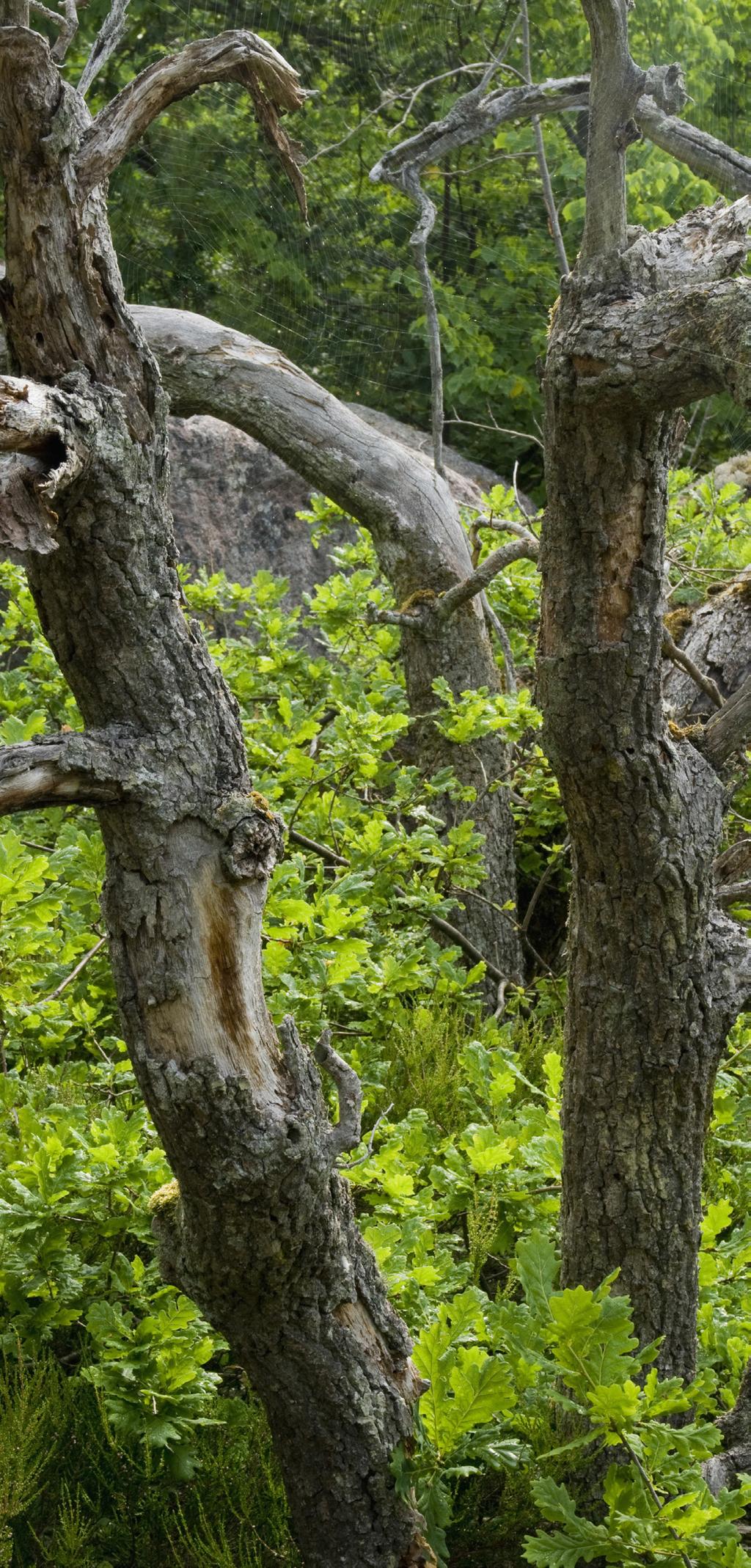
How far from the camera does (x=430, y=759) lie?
4.68 metres

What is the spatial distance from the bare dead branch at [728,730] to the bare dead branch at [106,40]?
1.38 metres

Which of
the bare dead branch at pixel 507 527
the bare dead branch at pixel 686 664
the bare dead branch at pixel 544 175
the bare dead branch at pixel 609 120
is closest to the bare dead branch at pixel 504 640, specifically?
the bare dead branch at pixel 507 527

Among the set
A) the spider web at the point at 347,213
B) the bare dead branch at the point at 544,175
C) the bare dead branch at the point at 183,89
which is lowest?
the bare dead branch at the point at 183,89

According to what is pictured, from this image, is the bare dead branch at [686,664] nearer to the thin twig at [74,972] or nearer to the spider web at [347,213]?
the thin twig at [74,972]

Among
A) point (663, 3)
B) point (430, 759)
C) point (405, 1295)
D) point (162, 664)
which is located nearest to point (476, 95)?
point (430, 759)

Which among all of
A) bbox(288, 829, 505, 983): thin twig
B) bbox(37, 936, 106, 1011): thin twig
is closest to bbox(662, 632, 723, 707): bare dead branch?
bbox(288, 829, 505, 983): thin twig

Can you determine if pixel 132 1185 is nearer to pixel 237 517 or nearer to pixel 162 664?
pixel 162 664

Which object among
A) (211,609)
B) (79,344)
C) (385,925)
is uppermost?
(211,609)

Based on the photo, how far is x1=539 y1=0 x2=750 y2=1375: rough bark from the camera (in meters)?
1.78

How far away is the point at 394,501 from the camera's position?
4621mm

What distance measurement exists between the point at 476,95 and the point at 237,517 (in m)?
3.46

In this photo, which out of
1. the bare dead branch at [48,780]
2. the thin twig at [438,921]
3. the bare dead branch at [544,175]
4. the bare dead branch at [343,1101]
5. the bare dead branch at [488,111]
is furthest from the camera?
the bare dead branch at [544,175]

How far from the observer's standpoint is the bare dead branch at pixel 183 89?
1588mm

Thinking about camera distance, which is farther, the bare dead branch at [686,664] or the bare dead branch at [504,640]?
the bare dead branch at [504,640]
